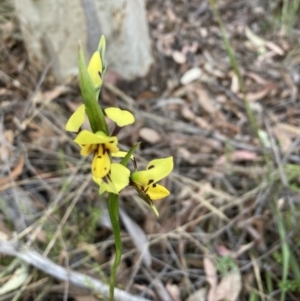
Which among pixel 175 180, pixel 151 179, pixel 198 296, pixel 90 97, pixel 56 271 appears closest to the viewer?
pixel 90 97

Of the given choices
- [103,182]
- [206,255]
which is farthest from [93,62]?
[206,255]

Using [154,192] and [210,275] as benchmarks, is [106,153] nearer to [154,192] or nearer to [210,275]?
[154,192]

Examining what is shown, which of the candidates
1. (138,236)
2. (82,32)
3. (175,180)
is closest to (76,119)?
(138,236)

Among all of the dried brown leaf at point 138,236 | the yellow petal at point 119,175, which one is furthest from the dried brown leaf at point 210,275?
the yellow petal at point 119,175

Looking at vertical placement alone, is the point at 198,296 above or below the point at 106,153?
below

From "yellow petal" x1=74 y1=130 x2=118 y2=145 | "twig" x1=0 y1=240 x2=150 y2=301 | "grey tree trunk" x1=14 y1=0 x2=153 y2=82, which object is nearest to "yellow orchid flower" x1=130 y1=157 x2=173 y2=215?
"yellow petal" x1=74 y1=130 x2=118 y2=145

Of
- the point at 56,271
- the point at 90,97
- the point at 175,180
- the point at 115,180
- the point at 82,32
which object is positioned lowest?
the point at 175,180

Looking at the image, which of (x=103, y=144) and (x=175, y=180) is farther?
(x=175, y=180)

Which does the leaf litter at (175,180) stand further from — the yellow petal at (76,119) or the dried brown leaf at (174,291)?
the yellow petal at (76,119)
